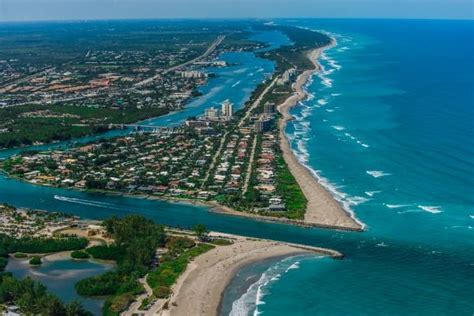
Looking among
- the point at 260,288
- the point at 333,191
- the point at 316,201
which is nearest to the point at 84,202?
the point at 316,201

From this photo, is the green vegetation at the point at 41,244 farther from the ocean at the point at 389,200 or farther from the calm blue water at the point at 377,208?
the ocean at the point at 389,200

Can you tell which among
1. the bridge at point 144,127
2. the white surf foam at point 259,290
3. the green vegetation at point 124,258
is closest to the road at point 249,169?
the bridge at point 144,127

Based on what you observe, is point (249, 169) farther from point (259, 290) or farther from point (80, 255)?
point (259, 290)

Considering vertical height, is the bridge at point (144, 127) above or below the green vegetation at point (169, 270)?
above

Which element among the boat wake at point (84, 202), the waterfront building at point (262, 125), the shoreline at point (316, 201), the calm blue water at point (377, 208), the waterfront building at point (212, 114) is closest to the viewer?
the calm blue water at point (377, 208)

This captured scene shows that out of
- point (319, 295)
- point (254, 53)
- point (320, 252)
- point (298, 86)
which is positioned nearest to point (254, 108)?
point (298, 86)

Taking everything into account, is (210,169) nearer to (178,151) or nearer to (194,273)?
(178,151)

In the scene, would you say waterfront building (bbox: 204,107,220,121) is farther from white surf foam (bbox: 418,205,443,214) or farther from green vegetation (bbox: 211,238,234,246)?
green vegetation (bbox: 211,238,234,246)
